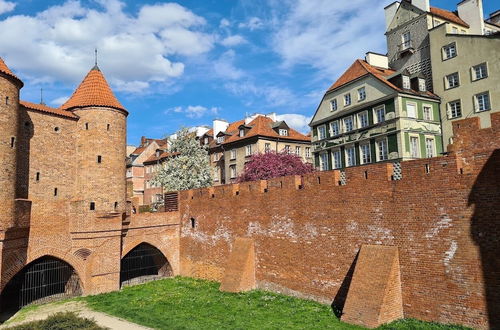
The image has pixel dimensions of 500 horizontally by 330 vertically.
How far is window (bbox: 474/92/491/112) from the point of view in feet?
75.5

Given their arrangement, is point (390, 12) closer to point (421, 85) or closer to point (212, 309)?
point (421, 85)

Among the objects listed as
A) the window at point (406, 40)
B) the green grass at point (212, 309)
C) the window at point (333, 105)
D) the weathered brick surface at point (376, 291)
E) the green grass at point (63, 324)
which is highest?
the window at point (406, 40)

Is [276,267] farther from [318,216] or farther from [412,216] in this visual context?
[412,216]

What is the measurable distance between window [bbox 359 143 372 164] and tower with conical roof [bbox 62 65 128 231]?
15451 millimetres

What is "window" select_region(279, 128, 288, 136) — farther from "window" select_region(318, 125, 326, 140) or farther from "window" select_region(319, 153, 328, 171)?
"window" select_region(319, 153, 328, 171)

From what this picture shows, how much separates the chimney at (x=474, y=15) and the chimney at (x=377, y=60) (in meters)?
5.99

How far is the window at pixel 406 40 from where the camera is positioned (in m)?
28.7

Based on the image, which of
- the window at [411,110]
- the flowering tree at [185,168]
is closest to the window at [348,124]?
the window at [411,110]

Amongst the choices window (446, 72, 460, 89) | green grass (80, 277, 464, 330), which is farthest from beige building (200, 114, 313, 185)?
green grass (80, 277, 464, 330)

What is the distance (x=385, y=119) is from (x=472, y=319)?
1700cm

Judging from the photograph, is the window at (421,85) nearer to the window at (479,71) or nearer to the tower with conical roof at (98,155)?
the window at (479,71)

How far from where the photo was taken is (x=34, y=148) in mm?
18172

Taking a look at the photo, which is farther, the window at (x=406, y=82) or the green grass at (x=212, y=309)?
the window at (x=406, y=82)

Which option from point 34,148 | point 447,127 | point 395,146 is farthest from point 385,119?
point 34,148
